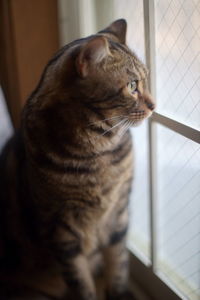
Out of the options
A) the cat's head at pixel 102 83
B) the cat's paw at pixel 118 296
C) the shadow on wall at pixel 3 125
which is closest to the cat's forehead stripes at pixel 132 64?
the cat's head at pixel 102 83

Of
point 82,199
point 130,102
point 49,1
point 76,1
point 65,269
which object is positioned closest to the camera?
point 130,102

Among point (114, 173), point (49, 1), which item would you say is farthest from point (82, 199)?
point (49, 1)

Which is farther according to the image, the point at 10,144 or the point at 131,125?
the point at 10,144

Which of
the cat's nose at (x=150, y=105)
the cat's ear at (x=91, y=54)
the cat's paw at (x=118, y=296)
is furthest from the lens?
the cat's paw at (x=118, y=296)

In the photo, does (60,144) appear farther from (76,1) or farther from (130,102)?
(76,1)

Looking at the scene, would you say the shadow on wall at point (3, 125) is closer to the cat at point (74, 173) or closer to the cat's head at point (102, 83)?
the cat at point (74, 173)

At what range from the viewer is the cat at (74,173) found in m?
0.98

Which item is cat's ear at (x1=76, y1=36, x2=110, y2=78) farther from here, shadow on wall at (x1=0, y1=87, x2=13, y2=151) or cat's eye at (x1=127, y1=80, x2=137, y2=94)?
shadow on wall at (x1=0, y1=87, x2=13, y2=151)

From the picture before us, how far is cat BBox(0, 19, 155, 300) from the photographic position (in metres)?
0.98

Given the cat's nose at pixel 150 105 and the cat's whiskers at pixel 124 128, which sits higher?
the cat's nose at pixel 150 105

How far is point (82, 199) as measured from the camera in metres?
1.11

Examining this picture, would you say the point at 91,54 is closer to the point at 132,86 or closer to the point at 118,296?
the point at 132,86

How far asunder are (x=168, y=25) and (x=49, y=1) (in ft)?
1.96

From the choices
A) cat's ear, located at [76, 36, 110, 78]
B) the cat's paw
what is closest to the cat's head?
cat's ear, located at [76, 36, 110, 78]
